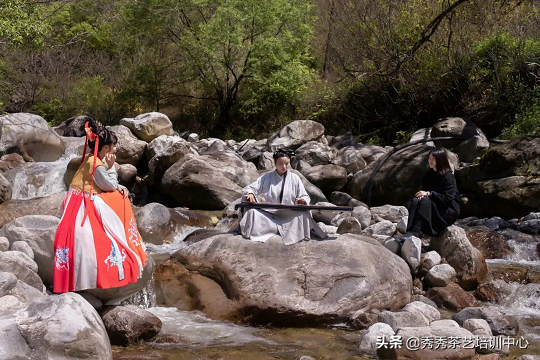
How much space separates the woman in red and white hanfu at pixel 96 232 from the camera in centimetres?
534

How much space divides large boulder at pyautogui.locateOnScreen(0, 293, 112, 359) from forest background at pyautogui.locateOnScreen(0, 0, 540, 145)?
31.9 ft

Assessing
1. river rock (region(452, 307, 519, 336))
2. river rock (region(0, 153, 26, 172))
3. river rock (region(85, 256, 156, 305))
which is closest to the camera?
river rock (region(85, 256, 156, 305))

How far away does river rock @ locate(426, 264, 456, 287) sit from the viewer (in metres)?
7.49

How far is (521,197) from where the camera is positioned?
11.6m

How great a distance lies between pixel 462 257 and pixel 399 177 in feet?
18.1

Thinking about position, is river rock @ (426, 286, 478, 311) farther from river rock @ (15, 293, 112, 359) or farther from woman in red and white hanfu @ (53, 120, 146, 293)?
river rock @ (15, 293, 112, 359)

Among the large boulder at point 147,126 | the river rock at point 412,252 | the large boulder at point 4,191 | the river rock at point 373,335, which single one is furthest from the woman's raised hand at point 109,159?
the large boulder at point 147,126

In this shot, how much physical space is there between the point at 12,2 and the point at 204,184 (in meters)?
5.26

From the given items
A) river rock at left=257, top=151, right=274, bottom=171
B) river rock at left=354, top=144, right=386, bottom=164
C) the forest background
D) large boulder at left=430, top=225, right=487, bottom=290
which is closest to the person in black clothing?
large boulder at left=430, top=225, right=487, bottom=290

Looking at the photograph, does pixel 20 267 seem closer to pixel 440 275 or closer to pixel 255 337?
pixel 255 337

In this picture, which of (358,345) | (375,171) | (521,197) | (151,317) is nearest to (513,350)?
(358,345)

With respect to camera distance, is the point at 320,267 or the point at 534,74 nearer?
the point at 320,267

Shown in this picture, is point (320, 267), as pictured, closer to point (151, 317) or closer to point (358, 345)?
point (358, 345)

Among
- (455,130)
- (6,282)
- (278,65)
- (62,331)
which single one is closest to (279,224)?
(6,282)
